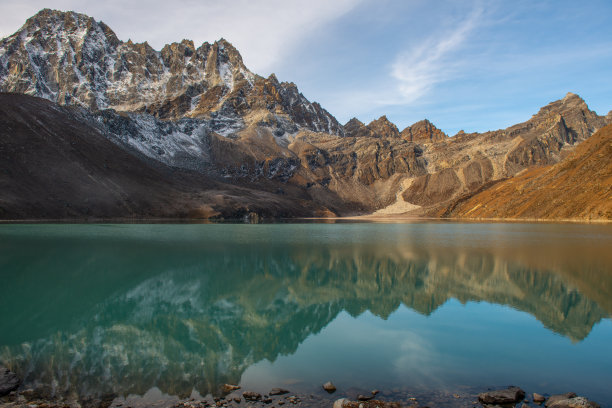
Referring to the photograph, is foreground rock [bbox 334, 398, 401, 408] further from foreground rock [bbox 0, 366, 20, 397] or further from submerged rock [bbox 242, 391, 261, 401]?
foreground rock [bbox 0, 366, 20, 397]

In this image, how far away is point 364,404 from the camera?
824 cm

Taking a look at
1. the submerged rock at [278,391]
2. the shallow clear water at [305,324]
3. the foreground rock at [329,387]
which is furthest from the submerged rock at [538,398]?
the submerged rock at [278,391]

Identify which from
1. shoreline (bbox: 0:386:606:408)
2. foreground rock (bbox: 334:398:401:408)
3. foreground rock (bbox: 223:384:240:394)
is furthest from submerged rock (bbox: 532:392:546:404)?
foreground rock (bbox: 223:384:240:394)

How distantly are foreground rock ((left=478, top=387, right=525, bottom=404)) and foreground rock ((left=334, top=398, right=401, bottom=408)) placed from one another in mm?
1849

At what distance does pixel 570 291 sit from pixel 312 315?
40.6ft

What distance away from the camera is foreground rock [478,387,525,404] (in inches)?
337

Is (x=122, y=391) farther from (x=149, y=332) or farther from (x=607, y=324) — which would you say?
(x=607, y=324)

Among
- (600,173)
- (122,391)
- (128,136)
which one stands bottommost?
(122,391)

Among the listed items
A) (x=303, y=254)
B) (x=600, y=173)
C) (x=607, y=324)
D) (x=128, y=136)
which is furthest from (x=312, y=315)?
(x=128, y=136)

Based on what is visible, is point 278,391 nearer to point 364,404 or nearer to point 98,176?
point 364,404

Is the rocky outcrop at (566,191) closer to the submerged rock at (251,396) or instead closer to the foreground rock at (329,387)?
the foreground rock at (329,387)

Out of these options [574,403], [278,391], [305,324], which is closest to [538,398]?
[574,403]

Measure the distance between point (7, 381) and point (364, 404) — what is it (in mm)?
7680

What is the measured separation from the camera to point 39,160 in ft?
295
